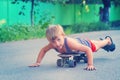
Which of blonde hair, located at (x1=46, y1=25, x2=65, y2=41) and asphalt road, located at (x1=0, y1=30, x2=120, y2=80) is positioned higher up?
blonde hair, located at (x1=46, y1=25, x2=65, y2=41)

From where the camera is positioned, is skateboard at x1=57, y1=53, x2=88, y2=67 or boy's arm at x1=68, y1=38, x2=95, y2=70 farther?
skateboard at x1=57, y1=53, x2=88, y2=67

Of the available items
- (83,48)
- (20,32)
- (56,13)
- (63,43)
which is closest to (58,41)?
(63,43)

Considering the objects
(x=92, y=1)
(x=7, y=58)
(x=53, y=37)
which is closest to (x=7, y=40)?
(x=7, y=58)

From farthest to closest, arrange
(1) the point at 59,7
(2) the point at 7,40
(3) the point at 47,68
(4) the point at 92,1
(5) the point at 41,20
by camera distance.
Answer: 1. (4) the point at 92,1
2. (1) the point at 59,7
3. (5) the point at 41,20
4. (2) the point at 7,40
5. (3) the point at 47,68

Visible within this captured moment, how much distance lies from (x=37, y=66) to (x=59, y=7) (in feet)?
46.8

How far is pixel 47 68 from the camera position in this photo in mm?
6094

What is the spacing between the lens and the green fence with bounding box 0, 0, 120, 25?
1650 cm

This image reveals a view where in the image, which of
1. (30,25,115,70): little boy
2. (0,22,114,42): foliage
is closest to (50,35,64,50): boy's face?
Result: (30,25,115,70): little boy

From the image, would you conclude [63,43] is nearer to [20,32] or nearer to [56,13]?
[20,32]

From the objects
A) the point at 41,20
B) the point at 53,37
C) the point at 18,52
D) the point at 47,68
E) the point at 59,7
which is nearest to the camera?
the point at 53,37

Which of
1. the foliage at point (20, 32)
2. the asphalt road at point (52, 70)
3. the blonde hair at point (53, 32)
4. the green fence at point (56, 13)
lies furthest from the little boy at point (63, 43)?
the green fence at point (56, 13)

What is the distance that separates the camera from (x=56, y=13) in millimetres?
19984

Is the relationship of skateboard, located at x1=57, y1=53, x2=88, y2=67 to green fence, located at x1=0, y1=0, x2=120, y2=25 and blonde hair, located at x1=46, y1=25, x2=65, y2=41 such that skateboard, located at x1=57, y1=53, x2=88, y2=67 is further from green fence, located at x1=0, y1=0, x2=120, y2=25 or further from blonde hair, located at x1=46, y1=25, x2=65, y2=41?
green fence, located at x1=0, y1=0, x2=120, y2=25

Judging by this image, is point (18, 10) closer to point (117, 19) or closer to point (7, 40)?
point (7, 40)
